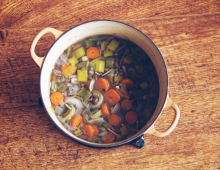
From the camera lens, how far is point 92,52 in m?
1.18

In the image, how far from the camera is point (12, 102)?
3.78 feet

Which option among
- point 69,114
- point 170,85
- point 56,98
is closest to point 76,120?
point 69,114

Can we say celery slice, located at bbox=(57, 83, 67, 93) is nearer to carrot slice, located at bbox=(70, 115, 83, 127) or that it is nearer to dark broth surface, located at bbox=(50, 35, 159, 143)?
dark broth surface, located at bbox=(50, 35, 159, 143)

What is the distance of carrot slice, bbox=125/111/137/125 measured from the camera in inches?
43.8

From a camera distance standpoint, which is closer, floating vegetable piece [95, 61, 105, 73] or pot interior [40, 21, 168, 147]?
pot interior [40, 21, 168, 147]

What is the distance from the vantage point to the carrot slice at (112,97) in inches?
44.9

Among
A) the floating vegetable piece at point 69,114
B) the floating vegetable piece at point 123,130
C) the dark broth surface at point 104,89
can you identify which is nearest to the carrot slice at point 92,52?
the dark broth surface at point 104,89

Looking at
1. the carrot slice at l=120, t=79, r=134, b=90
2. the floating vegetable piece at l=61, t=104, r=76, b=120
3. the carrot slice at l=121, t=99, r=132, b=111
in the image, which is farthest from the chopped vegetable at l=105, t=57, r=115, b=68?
the floating vegetable piece at l=61, t=104, r=76, b=120

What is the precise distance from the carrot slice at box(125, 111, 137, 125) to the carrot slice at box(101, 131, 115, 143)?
13cm

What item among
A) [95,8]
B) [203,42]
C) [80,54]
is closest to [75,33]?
[80,54]

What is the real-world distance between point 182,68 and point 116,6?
1.93ft

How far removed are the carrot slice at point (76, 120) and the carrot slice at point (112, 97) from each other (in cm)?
20

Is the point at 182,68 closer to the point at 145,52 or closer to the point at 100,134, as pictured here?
the point at 145,52

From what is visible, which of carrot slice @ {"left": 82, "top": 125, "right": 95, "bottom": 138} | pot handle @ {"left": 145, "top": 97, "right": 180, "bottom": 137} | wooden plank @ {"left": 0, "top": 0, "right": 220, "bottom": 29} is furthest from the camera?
wooden plank @ {"left": 0, "top": 0, "right": 220, "bottom": 29}
